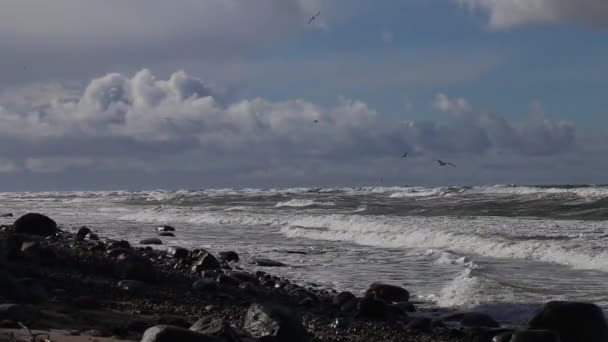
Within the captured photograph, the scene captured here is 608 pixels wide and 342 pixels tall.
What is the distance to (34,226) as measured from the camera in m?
20.8

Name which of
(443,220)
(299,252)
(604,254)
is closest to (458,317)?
(604,254)

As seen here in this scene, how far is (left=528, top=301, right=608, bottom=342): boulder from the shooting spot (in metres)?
8.53

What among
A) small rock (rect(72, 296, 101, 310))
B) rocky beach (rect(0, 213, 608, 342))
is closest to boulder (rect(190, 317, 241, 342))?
rocky beach (rect(0, 213, 608, 342))

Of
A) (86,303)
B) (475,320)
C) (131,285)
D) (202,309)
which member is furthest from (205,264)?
(475,320)

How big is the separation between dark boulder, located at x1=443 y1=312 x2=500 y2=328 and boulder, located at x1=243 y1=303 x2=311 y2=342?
301 centimetres

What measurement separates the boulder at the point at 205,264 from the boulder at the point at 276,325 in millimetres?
7279

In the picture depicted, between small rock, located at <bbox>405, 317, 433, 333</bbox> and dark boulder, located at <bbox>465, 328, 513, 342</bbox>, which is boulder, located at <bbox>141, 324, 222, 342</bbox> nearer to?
dark boulder, located at <bbox>465, 328, 513, 342</bbox>

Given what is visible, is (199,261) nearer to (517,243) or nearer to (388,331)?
(388,331)

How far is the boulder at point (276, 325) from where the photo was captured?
25.1 ft

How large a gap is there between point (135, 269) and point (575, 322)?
699 centimetres

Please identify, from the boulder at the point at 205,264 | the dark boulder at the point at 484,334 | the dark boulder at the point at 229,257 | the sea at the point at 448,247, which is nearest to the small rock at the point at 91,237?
the sea at the point at 448,247

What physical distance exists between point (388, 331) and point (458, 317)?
4.40 feet

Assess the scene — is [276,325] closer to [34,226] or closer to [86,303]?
[86,303]

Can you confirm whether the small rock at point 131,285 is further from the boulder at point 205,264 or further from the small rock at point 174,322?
the boulder at point 205,264
